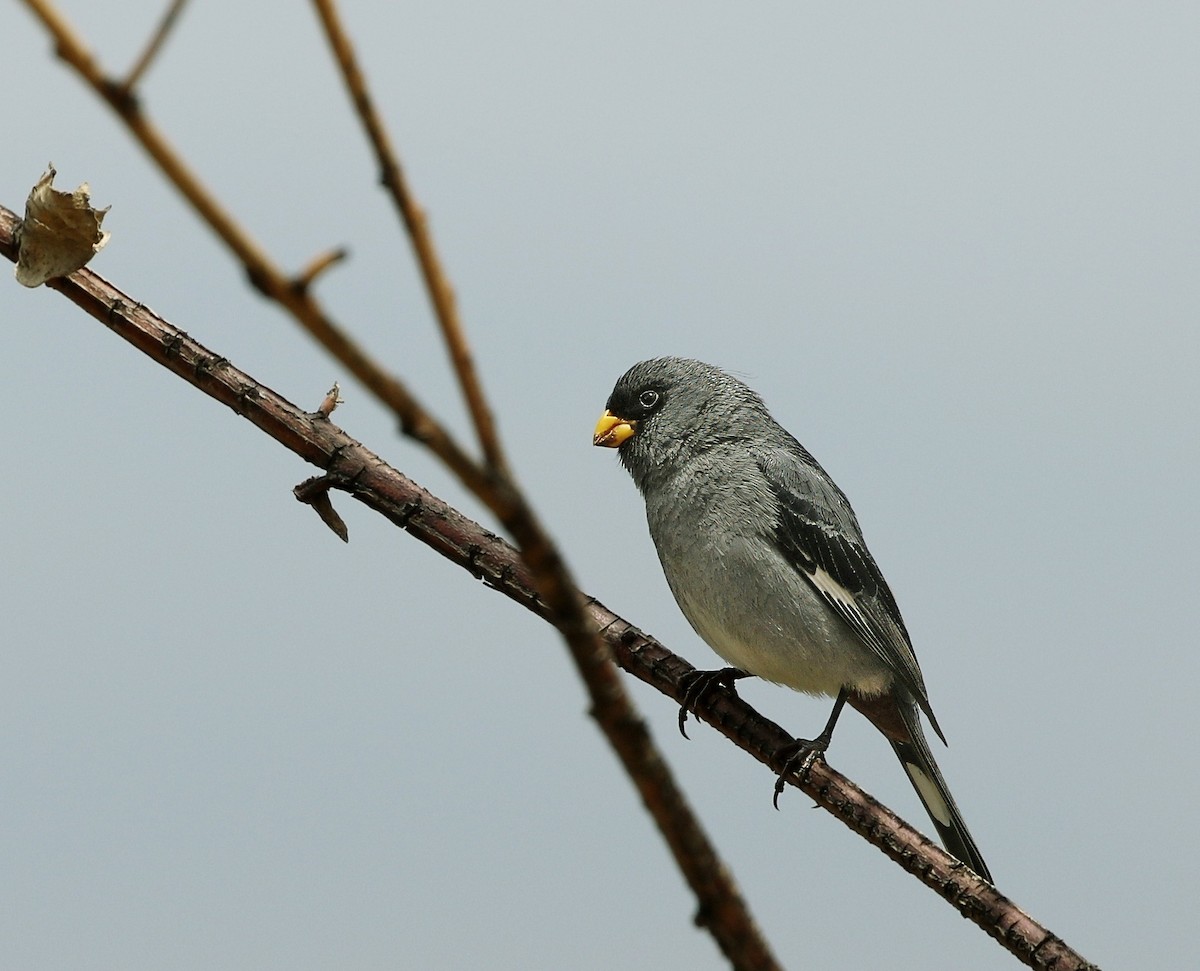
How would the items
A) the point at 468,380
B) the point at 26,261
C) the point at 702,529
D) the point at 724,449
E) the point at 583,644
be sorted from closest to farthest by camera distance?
the point at 468,380 < the point at 583,644 < the point at 26,261 < the point at 702,529 < the point at 724,449

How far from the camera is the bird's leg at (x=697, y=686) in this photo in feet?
12.6

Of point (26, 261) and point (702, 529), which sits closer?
point (26, 261)

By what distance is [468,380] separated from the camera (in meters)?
0.84

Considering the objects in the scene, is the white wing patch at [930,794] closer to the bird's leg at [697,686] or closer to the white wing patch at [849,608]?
the white wing patch at [849,608]

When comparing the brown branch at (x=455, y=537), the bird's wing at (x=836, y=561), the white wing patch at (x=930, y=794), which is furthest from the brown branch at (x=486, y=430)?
→ the white wing patch at (x=930, y=794)

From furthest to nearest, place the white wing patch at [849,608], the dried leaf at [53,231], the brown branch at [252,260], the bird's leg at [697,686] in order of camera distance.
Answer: the white wing patch at [849,608] → the bird's leg at [697,686] → the dried leaf at [53,231] → the brown branch at [252,260]

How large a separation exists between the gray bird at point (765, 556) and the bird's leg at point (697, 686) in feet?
0.43

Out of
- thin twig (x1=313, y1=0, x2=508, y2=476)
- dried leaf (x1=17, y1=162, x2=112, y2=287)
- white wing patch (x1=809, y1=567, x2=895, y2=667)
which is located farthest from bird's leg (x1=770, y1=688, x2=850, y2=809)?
thin twig (x1=313, y1=0, x2=508, y2=476)

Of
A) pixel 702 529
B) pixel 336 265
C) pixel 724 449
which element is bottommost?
pixel 336 265

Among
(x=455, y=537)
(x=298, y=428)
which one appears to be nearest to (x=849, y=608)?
(x=455, y=537)

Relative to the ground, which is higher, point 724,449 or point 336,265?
point 724,449

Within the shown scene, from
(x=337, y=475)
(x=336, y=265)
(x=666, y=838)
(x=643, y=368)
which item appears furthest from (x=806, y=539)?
(x=336, y=265)

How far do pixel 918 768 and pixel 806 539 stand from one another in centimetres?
108

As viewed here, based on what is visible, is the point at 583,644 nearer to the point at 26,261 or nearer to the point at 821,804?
the point at 26,261
